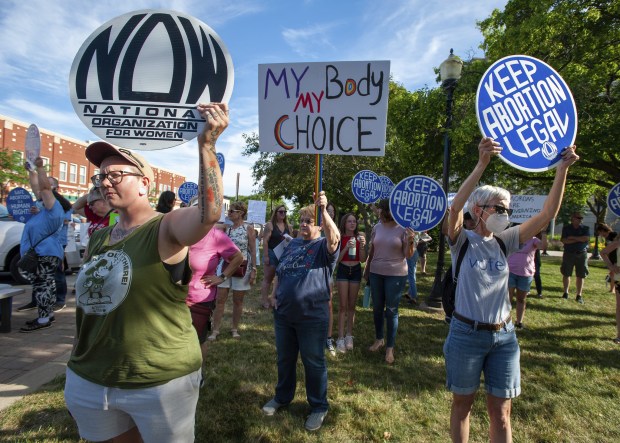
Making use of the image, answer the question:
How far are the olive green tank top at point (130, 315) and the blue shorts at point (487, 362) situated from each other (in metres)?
1.79

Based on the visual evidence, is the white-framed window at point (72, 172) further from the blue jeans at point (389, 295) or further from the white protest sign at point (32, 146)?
the blue jeans at point (389, 295)

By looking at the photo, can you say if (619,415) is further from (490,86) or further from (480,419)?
(490,86)

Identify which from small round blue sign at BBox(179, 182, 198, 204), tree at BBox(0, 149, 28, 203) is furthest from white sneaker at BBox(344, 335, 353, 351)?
tree at BBox(0, 149, 28, 203)

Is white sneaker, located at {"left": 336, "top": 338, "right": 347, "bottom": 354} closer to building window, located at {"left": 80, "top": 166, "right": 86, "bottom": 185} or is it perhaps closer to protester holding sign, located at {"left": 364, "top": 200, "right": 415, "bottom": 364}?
protester holding sign, located at {"left": 364, "top": 200, "right": 415, "bottom": 364}

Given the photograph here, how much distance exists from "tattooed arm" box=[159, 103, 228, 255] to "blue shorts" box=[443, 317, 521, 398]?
6.31 feet

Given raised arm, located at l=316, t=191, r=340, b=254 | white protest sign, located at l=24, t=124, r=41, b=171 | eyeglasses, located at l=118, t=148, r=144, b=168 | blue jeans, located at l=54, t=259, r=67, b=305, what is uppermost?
white protest sign, located at l=24, t=124, r=41, b=171

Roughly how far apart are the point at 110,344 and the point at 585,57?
11696 millimetres

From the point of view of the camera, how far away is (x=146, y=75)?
1.90 metres

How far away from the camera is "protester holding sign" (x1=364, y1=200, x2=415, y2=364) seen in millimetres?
4750

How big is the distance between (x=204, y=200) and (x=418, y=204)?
3253 mm

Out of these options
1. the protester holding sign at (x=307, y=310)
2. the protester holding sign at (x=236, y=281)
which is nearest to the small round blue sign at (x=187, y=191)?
the protester holding sign at (x=236, y=281)

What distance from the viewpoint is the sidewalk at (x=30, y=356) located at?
3637 mm

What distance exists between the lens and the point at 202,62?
187 centimetres

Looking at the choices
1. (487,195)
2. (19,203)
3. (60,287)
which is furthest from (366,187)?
(19,203)
